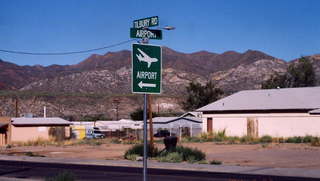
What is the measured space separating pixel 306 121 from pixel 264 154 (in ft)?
50.6

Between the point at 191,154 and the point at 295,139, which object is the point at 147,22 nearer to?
the point at 191,154

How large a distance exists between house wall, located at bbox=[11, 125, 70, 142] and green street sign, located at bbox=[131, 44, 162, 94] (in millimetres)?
55928

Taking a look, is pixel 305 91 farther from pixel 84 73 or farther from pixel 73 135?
pixel 84 73

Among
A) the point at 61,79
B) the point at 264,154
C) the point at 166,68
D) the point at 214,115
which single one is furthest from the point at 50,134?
the point at 166,68

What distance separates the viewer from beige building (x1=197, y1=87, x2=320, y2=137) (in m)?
50.2

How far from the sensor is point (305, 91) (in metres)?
56.1

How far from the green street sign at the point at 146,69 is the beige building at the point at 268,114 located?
135 feet

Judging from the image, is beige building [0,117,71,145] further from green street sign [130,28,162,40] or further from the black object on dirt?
green street sign [130,28,162,40]

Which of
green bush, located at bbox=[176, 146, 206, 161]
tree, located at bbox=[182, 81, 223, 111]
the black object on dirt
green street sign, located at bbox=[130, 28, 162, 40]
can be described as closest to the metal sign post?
green street sign, located at bbox=[130, 28, 162, 40]

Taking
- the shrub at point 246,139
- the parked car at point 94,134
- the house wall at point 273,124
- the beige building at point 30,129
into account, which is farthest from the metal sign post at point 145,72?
the parked car at point 94,134

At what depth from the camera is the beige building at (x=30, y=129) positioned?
203 feet

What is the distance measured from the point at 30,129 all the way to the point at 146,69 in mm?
57490

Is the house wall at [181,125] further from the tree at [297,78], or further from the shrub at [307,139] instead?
the shrub at [307,139]

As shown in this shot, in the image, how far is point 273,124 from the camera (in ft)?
172
